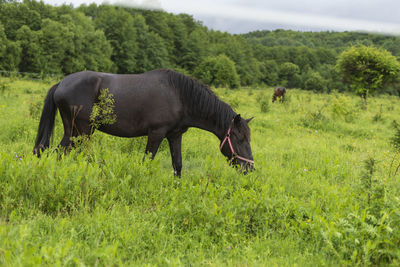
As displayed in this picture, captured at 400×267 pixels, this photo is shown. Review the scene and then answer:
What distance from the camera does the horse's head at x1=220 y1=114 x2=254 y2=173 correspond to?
4637 mm

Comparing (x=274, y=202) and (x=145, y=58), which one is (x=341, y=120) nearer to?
(x=274, y=202)

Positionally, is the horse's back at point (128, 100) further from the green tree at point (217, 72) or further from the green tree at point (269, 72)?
the green tree at point (269, 72)

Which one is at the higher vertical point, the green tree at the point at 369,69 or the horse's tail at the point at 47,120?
the green tree at the point at 369,69

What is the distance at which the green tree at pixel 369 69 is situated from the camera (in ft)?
67.5

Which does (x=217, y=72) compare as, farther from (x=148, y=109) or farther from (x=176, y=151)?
(x=148, y=109)

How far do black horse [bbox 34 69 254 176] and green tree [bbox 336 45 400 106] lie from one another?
19.5 metres

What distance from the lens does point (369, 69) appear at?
20.8 m

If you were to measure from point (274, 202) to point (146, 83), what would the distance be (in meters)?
2.81

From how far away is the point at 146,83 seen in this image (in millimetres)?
4707

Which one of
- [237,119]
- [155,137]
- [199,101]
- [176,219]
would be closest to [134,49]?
[199,101]

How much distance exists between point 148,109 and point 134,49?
2311 inches

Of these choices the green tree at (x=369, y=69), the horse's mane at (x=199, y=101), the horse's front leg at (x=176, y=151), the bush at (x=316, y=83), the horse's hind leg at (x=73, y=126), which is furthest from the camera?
the bush at (x=316, y=83)

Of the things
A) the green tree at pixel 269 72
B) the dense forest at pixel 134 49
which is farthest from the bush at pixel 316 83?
the green tree at pixel 269 72

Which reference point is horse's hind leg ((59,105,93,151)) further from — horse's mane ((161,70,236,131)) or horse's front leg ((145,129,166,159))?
horse's mane ((161,70,236,131))
